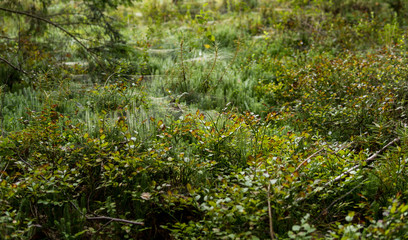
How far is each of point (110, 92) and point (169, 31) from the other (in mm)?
5650

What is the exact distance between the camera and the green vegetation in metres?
2.23

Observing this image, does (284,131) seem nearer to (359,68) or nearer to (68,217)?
(359,68)

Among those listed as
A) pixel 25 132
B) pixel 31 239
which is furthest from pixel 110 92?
pixel 31 239

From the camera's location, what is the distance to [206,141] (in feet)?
10.2

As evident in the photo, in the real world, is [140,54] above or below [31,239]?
above

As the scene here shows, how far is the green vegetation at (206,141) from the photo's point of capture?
7.32ft

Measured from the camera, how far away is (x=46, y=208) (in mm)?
2492

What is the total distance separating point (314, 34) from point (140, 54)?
4.40m

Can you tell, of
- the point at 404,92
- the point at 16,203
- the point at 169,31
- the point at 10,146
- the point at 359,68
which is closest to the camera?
the point at 16,203

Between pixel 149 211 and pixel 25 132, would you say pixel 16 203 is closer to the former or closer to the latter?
pixel 25 132

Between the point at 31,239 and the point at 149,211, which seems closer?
the point at 31,239

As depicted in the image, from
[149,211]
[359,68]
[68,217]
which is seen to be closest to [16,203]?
[68,217]

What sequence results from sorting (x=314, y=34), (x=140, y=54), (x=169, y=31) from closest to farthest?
(x=140, y=54) → (x=314, y=34) → (x=169, y=31)

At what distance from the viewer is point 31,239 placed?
225 centimetres
